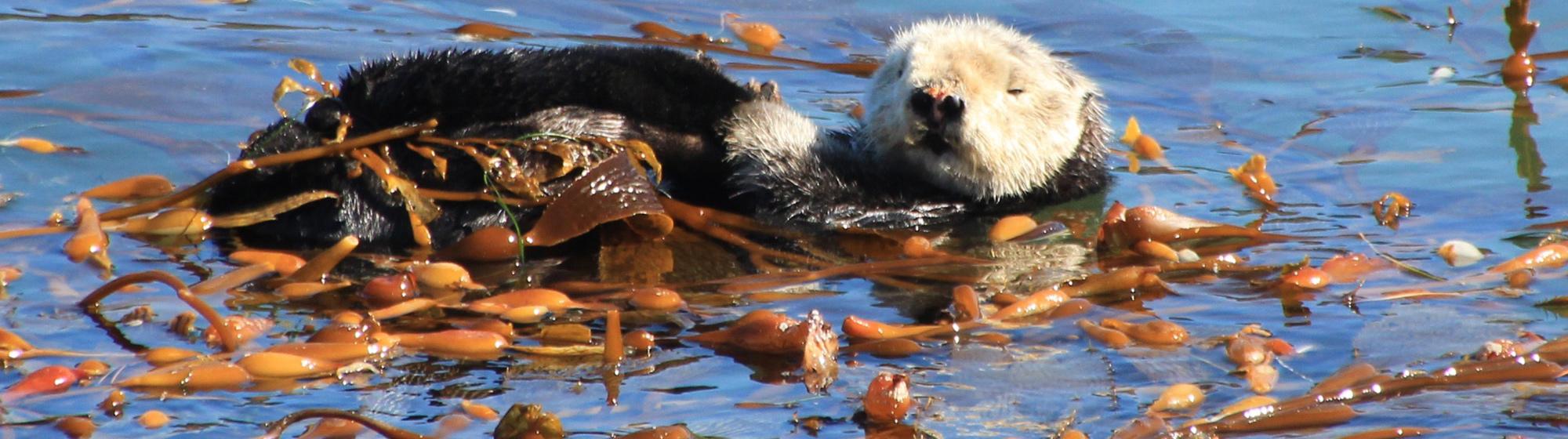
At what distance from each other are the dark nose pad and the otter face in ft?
4.74

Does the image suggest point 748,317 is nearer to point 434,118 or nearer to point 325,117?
point 434,118

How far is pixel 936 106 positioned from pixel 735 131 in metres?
0.55

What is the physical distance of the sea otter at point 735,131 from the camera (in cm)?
387

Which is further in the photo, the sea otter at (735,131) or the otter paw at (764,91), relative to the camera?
the otter paw at (764,91)

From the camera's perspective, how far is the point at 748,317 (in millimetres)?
3336

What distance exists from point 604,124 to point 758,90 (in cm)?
70

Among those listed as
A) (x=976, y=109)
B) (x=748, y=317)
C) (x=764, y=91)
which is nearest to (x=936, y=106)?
(x=976, y=109)

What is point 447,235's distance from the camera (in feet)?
13.0

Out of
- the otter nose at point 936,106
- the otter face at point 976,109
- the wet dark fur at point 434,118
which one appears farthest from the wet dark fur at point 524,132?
the otter nose at point 936,106

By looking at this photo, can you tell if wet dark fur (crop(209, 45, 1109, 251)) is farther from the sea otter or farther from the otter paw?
the otter paw

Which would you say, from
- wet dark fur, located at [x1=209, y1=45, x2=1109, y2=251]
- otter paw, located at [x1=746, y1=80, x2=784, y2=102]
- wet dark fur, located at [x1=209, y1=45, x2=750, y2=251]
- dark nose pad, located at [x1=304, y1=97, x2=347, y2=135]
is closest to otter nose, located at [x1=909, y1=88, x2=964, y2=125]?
wet dark fur, located at [x1=209, y1=45, x2=1109, y2=251]

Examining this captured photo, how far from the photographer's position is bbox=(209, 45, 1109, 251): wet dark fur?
3.86 metres

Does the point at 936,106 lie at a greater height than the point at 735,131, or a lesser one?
greater

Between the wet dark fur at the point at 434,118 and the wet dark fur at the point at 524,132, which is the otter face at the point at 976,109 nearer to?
the wet dark fur at the point at 524,132
